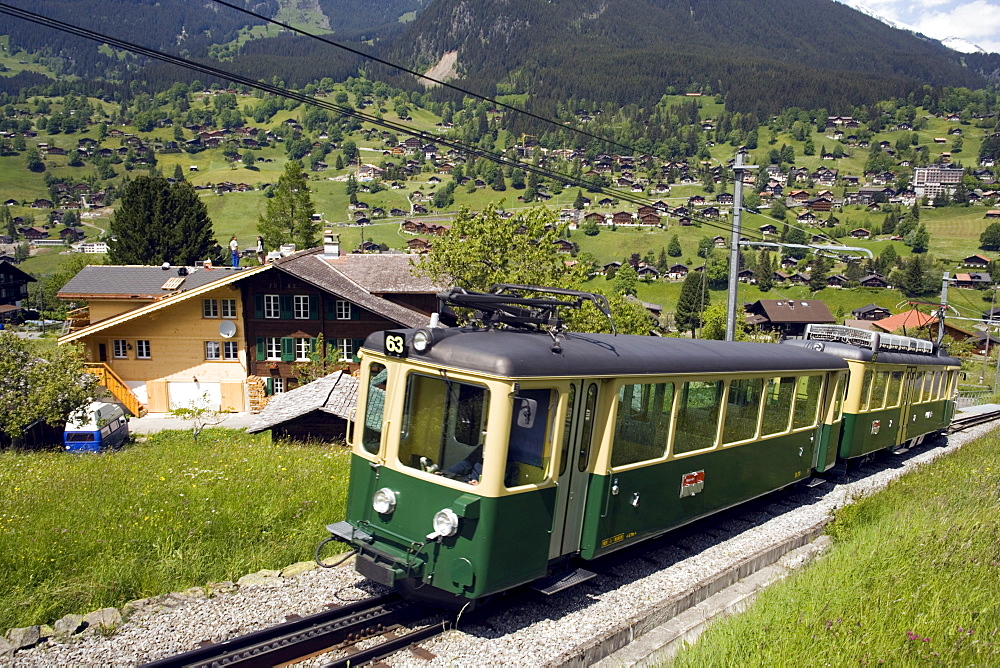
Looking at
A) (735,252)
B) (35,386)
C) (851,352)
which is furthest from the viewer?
(35,386)

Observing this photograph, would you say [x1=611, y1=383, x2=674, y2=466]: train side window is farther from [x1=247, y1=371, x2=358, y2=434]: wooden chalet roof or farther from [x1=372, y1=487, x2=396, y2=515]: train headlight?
[x1=247, y1=371, x2=358, y2=434]: wooden chalet roof

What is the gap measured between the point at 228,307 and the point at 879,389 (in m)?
32.2

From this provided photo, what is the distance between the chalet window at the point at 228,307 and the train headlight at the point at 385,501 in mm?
33553

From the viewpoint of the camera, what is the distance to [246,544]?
914 cm

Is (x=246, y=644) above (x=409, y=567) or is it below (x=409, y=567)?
below

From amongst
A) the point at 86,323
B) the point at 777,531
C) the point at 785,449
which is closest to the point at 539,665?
the point at 777,531

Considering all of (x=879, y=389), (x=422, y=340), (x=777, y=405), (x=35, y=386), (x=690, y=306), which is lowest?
(x=690, y=306)

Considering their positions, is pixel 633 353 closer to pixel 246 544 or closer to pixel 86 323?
pixel 246 544

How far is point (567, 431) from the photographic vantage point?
25.3 feet

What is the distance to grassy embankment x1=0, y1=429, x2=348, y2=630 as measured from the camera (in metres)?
7.68

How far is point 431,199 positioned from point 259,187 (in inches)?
1708

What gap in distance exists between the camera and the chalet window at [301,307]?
3753cm

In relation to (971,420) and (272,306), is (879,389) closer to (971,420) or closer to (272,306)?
(971,420)

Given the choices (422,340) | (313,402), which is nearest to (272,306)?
(313,402)
